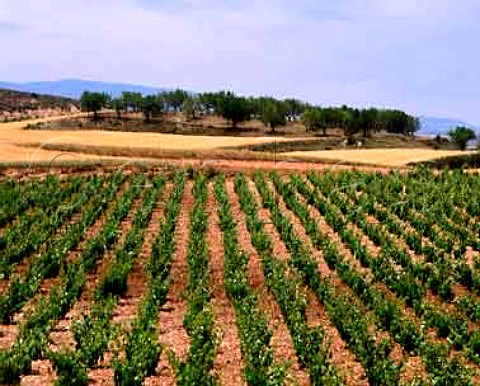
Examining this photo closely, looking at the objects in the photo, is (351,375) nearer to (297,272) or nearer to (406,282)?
(406,282)

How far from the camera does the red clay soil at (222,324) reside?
12.6 metres

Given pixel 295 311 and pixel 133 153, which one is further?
pixel 133 153

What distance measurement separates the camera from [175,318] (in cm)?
1630

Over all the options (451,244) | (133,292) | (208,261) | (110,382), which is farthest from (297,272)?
(110,382)

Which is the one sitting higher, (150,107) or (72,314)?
(72,314)

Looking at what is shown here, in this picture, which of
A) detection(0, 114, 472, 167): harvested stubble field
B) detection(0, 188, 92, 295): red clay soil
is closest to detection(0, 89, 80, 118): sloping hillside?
detection(0, 114, 472, 167): harvested stubble field

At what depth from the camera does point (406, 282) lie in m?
17.6

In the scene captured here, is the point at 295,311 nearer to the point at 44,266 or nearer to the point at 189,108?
the point at 44,266

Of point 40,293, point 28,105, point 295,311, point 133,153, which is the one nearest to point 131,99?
point 28,105

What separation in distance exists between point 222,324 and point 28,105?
143 meters

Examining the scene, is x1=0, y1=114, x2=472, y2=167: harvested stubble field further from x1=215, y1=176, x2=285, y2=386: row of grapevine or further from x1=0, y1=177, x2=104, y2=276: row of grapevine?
x1=215, y1=176, x2=285, y2=386: row of grapevine

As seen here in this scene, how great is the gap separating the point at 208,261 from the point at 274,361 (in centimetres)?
754

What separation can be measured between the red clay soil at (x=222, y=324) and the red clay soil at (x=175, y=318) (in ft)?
2.35

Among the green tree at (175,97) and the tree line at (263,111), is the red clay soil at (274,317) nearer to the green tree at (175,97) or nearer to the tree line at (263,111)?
the tree line at (263,111)
